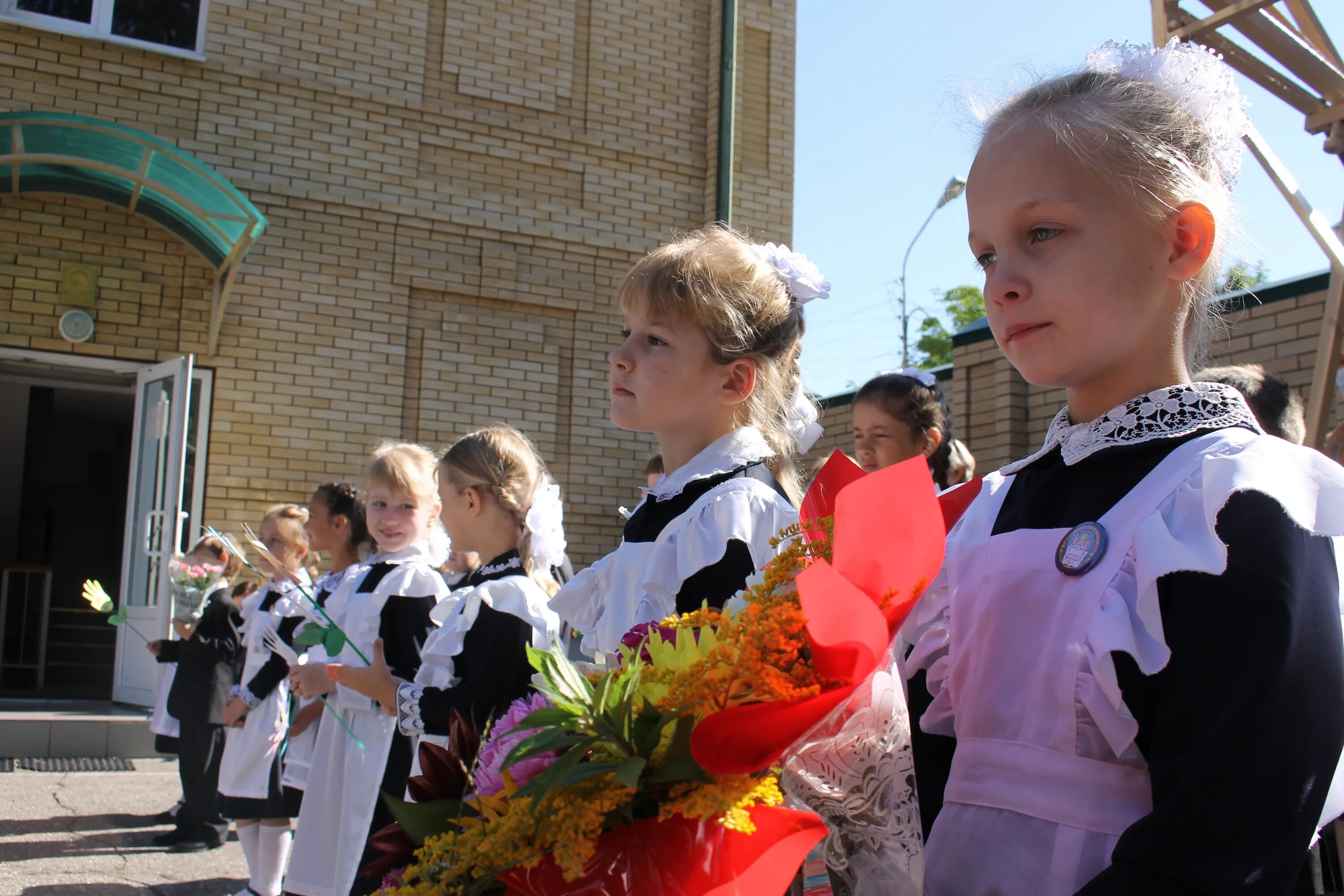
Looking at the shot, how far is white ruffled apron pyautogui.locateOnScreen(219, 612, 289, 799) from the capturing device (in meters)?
5.16

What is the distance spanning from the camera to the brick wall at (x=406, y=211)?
8695 millimetres

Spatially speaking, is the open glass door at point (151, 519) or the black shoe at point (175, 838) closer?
the black shoe at point (175, 838)

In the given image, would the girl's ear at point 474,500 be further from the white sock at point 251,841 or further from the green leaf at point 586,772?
the green leaf at point 586,772

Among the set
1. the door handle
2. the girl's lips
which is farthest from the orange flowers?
the door handle

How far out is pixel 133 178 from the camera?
25.8 feet

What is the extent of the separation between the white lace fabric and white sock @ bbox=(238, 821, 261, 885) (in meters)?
2.25

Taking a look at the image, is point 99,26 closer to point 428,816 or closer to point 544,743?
point 428,816

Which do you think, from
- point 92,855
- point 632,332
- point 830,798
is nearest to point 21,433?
point 92,855

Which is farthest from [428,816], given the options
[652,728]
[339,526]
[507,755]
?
[339,526]

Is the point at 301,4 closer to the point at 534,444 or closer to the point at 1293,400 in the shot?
the point at 534,444

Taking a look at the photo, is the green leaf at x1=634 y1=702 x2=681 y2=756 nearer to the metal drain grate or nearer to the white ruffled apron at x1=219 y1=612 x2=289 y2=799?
the white ruffled apron at x1=219 y1=612 x2=289 y2=799

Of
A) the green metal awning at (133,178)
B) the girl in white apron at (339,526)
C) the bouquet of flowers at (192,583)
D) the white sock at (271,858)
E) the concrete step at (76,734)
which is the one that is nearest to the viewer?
the white sock at (271,858)

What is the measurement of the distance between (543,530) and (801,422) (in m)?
1.37

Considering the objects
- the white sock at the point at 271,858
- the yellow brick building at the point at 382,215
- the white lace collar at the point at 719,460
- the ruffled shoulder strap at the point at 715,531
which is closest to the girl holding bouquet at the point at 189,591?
the yellow brick building at the point at 382,215
